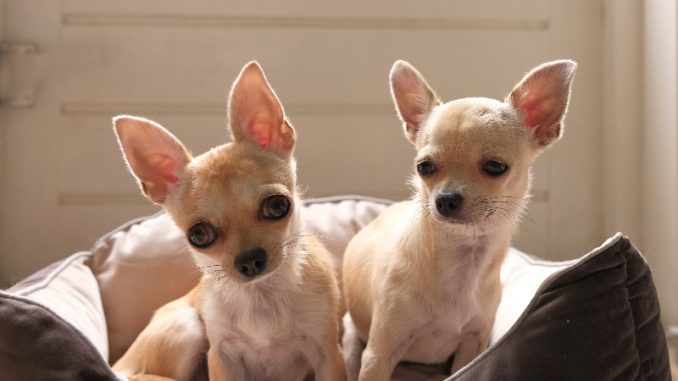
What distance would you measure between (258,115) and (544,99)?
0.73 m

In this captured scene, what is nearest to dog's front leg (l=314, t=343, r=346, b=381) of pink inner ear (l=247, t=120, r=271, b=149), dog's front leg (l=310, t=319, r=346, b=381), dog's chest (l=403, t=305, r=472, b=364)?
dog's front leg (l=310, t=319, r=346, b=381)

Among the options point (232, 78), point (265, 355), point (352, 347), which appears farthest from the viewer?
point (232, 78)

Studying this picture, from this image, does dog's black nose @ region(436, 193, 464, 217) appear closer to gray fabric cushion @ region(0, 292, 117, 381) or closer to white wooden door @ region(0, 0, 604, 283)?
gray fabric cushion @ region(0, 292, 117, 381)

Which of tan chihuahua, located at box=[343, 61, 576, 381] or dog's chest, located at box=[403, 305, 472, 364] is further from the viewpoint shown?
dog's chest, located at box=[403, 305, 472, 364]

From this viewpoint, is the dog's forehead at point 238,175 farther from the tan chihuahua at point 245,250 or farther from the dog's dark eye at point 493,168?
the dog's dark eye at point 493,168

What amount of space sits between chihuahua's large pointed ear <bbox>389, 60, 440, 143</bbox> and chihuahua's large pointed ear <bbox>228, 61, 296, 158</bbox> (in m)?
0.32

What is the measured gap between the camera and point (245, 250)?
1659 mm

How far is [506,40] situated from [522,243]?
920 millimetres

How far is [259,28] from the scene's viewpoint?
10.6 ft

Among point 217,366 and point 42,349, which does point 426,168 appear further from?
point 42,349

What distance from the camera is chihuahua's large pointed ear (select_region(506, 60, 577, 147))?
1.84m

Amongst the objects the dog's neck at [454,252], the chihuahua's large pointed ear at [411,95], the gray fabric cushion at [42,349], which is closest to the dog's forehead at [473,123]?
the chihuahua's large pointed ear at [411,95]

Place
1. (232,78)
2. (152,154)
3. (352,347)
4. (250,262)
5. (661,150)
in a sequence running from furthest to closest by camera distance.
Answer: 1. (232,78)
2. (661,150)
3. (352,347)
4. (152,154)
5. (250,262)

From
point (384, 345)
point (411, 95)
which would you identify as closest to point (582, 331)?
point (384, 345)
